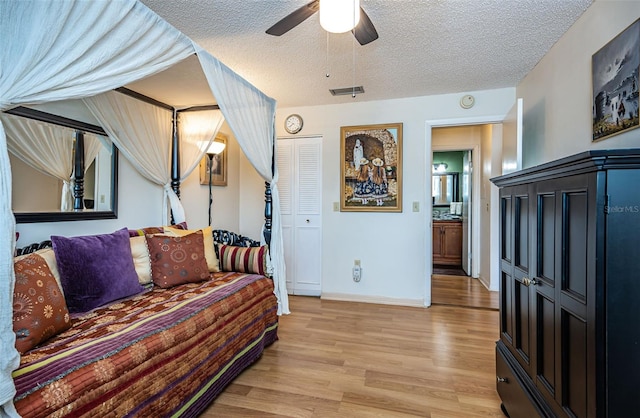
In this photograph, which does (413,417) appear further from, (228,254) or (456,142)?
(456,142)

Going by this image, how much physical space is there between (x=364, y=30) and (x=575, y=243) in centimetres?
148

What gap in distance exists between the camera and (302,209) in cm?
412

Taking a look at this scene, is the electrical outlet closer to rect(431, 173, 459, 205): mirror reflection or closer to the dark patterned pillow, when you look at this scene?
the dark patterned pillow

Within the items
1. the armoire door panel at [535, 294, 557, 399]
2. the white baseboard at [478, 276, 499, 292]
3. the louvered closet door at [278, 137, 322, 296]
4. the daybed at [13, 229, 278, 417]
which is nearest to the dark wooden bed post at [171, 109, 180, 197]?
the daybed at [13, 229, 278, 417]

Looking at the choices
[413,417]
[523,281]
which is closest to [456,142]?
[523,281]

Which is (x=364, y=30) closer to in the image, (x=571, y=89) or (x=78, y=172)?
(x=571, y=89)

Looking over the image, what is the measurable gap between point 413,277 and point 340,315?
98cm

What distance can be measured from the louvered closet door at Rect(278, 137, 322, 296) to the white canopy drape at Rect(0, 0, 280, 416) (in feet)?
8.33

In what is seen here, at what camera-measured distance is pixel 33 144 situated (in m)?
2.03

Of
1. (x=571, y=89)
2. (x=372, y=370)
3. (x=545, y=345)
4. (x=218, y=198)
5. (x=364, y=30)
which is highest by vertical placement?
(x=364, y=30)

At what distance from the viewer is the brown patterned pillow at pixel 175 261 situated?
2305 millimetres

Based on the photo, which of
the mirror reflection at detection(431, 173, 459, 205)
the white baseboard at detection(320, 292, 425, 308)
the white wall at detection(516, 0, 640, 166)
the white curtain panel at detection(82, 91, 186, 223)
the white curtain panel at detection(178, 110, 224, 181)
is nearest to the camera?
the white wall at detection(516, 0, 640, 166)

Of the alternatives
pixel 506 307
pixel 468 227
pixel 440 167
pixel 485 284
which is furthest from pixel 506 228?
pixel 440 167

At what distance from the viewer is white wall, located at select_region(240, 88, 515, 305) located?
11.9 ft
